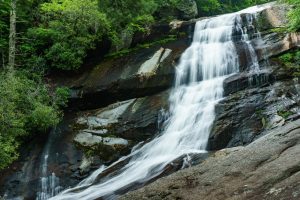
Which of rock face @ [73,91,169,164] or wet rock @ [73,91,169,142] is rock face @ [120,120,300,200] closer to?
rock face @ [73,91,169,164]

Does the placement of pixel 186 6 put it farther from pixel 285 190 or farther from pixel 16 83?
pixel 285 190

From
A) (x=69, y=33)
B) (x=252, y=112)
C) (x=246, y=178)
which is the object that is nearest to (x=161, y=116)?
(x=252, y=112)

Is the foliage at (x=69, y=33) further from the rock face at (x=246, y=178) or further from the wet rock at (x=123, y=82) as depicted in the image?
the rock face at (x=246, y=178)

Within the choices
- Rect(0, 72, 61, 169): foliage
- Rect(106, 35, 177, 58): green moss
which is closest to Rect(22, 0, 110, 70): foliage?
Rect(106, 35, 177, 58): green moss

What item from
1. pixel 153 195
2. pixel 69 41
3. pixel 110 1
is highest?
pixel 110 1

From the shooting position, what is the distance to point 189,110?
16.1m

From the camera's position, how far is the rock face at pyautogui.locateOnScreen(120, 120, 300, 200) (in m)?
5.39

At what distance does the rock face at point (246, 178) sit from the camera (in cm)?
539

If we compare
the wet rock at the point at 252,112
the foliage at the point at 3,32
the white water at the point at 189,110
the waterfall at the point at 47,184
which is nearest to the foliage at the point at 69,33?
the foliage at the point at 3,32

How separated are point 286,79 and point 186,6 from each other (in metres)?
14.6

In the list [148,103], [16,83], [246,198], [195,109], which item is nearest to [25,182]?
[16,83]

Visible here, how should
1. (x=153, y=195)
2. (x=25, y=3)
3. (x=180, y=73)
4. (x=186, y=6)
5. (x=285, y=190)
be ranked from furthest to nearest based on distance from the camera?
(x=186, y=6), (x=25, y=3), (x=180, y=73), (x=153, y=195), (x=285, y=190)

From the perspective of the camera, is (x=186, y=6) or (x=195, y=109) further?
(x=186, y=6)

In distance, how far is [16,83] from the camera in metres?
15.2
